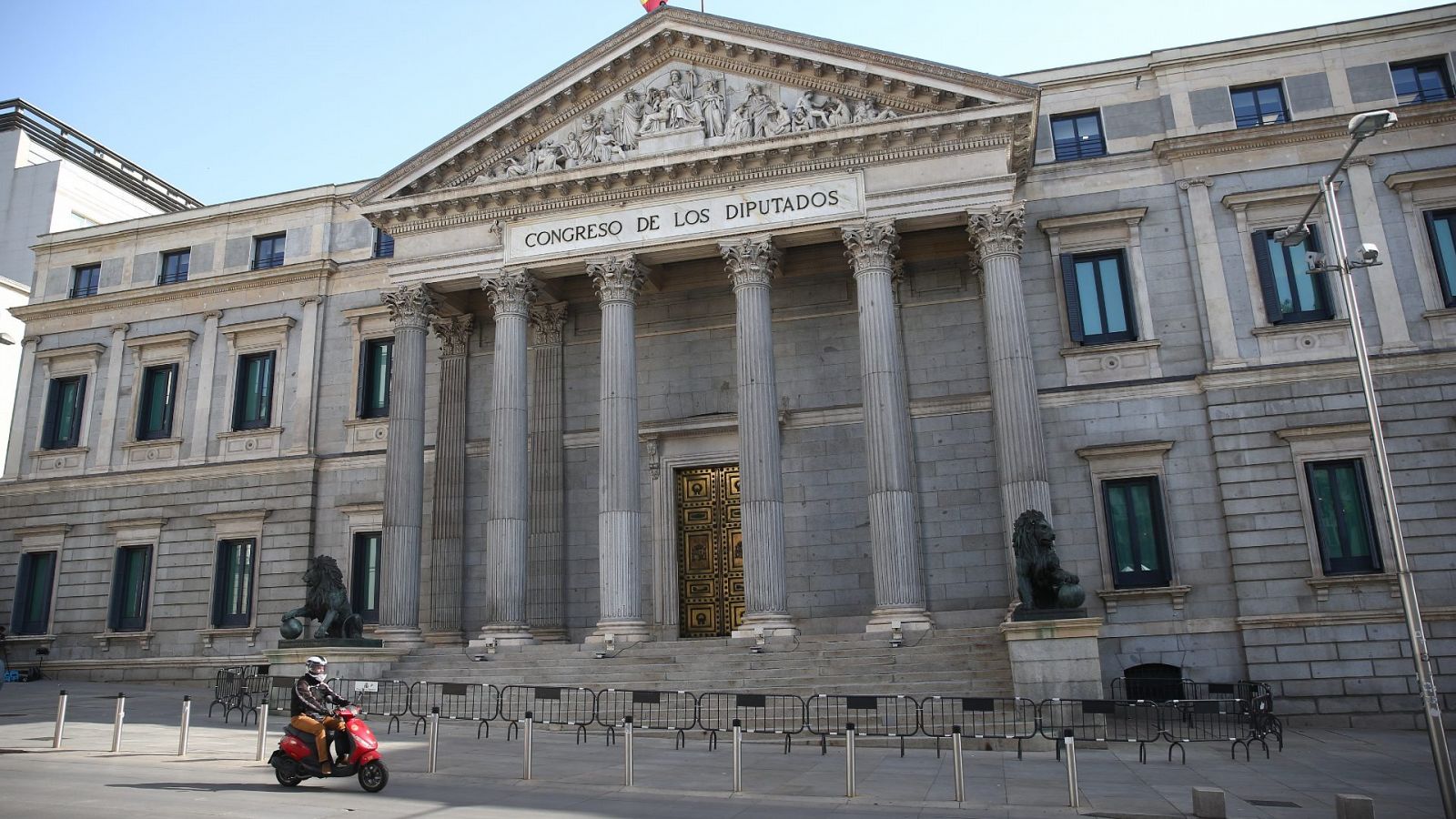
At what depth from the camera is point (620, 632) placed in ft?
82.7

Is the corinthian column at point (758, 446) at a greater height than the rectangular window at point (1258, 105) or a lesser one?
lesser

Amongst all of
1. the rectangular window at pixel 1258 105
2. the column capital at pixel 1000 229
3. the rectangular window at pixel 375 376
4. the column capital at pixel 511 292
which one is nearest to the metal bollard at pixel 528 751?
the column capital at pixel 511 292

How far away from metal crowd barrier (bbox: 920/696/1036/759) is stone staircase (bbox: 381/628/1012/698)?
81 centimetres

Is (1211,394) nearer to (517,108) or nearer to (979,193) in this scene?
(979,193)

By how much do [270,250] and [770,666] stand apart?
80.7 feet

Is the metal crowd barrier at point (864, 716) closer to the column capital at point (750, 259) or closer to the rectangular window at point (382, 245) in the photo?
the column capital at point (750, 259)

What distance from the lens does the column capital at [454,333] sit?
32.7 m

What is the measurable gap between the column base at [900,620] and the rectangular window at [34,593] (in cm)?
2866

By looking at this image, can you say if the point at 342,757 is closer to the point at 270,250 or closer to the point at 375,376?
the point at 375,376

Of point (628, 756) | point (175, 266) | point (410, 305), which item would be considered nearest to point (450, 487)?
point (410, 305)

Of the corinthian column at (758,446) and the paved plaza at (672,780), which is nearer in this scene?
the paved plaza at (672,780)

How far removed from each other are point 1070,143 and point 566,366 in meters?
16.1

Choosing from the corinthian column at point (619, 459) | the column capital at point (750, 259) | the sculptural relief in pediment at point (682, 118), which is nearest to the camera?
the corinthian column at point (619, 459)

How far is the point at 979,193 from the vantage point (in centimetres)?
2611
